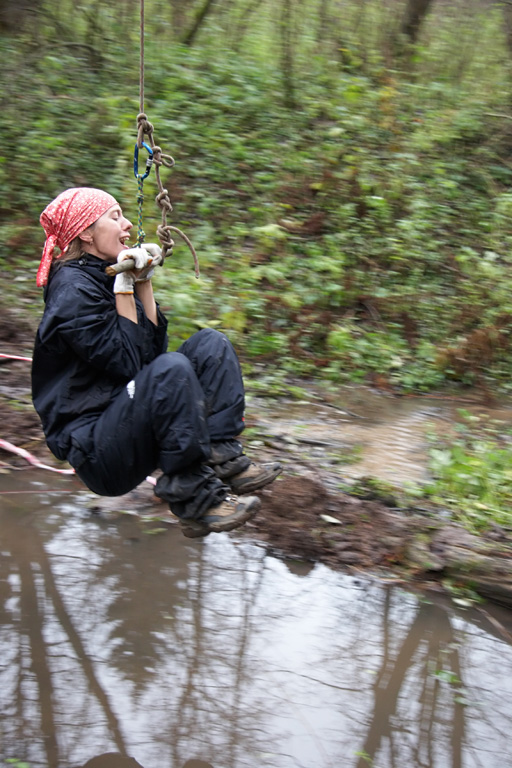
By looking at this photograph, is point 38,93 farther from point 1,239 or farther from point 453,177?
point 453,177

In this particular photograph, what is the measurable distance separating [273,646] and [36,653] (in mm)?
1006

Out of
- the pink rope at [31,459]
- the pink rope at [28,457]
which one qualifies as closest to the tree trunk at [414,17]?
the pink rope at [31,459]

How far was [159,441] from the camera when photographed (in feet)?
9.99

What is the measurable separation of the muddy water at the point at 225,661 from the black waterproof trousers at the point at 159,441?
652 millimetres

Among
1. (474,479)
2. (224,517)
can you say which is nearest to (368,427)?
(474,479)

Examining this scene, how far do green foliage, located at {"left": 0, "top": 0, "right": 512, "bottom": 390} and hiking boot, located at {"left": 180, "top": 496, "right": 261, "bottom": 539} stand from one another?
9.51 ft

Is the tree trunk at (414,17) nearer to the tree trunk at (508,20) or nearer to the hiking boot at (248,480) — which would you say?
the tree trunk at (508,20)

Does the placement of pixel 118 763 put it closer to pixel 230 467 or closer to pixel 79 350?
pixel 230 467

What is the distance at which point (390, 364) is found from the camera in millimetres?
6328

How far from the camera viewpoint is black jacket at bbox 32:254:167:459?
9.93 ft

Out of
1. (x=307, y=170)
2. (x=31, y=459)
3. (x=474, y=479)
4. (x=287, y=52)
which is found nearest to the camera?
(x=474, y=479)

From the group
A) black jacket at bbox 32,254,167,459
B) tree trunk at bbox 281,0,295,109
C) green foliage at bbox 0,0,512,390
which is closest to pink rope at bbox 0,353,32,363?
green foliage at bbox 0,0,512,390

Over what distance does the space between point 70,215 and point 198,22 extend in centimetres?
833

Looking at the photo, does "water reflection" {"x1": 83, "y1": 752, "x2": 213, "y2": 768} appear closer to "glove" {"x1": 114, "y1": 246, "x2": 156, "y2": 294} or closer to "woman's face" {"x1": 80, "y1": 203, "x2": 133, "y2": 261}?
"glove" {"x1": 114, "y1": 246, "x2": 156, "y2": 294}
